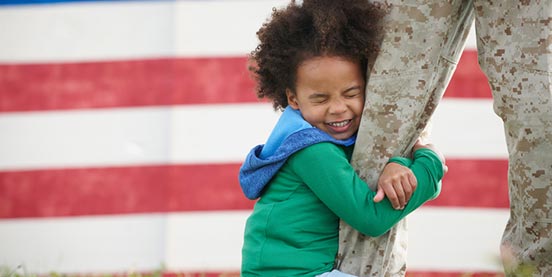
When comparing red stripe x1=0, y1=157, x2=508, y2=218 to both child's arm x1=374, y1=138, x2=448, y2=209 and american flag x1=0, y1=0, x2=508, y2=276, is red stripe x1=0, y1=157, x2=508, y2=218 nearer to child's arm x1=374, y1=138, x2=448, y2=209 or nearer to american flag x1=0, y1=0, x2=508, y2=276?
american flag x1=0, y1=0, x2=508, y2=276

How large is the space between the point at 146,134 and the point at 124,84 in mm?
189

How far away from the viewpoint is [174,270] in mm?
3230

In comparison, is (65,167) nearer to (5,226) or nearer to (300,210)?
(5,226)

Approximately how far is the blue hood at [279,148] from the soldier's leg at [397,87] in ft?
0.25

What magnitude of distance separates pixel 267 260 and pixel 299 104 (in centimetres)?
32

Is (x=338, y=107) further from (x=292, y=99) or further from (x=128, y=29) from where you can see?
(x=128, y=29)

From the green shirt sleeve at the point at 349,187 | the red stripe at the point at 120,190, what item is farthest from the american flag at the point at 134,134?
the green shirt sleeve at the point at 349,187

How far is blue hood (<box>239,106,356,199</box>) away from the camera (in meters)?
1.81

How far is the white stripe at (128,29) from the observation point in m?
3.28

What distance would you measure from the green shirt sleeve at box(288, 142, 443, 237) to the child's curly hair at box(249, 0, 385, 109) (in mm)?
183

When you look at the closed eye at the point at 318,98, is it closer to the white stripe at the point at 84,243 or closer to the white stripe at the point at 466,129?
the white stripe at the point at 466,129

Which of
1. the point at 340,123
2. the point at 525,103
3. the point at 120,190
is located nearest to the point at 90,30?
the point at 120,190

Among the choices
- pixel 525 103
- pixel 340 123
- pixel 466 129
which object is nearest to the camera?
pixel 525 103

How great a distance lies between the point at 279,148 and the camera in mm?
1840
